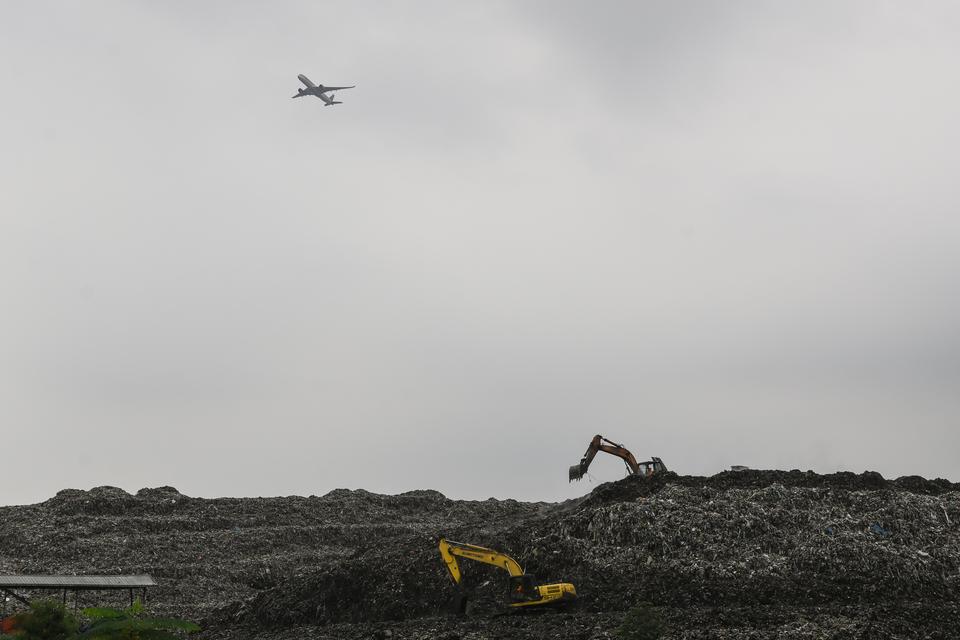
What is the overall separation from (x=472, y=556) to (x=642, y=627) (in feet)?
17.1

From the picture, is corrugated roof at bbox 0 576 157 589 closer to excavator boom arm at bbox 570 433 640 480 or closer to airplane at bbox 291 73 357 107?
excavator boom arm at bbox 570 433 640 480

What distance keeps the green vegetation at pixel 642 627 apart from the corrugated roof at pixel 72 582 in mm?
12872

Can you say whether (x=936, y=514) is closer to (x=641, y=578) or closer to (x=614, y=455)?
(x=641, y=578)

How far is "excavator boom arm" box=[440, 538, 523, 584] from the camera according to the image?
60.1 ft

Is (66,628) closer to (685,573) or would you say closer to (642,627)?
(642,627)

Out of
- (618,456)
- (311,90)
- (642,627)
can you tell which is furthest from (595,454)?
(311,90)

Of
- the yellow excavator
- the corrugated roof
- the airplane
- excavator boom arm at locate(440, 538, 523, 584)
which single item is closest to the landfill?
the yellow excavator

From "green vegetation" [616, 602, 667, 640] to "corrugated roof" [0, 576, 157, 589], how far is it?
12.9 m

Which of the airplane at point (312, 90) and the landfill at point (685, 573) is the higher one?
the airplane at point (312, 90)

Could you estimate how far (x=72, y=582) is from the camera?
2202cm

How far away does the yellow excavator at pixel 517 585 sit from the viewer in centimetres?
1727

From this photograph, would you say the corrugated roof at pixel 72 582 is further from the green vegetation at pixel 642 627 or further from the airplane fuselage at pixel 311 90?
the airplane fuselage at pixel 311 90

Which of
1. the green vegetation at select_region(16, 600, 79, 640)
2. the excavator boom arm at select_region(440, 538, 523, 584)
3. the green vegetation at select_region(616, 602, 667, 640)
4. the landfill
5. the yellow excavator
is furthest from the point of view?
the excavator boom arm at select_region(440, 538, 523, 584)

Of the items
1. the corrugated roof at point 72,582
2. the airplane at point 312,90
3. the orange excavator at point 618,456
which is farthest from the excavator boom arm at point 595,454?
the airplane at point 312,90
